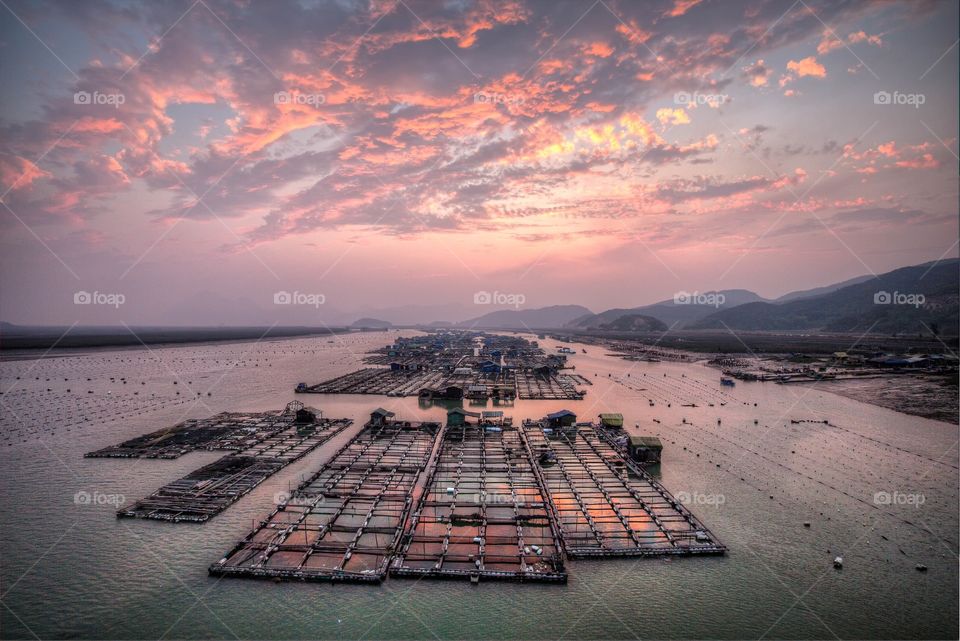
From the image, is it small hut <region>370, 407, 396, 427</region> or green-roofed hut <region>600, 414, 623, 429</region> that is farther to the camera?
small hut <region>370, 407, 396, 427</region>

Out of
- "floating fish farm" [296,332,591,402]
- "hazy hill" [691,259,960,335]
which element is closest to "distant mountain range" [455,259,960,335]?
"hazy hill" [691,259,960,335]

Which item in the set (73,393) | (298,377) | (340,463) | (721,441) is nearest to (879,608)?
(721,441)

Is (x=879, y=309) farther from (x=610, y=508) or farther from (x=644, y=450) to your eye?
(x=610, y=508)

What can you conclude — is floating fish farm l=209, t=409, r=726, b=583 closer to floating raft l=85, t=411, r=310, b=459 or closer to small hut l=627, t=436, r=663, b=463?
small hut l=627, t=436, r=663, b=463

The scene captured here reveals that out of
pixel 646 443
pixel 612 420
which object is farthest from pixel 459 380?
pixel 646 443

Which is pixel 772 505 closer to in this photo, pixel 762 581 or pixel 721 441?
pixel 762 581

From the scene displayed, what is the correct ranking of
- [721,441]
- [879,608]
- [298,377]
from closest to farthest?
[879,608] → [721,441] → [298,377]
